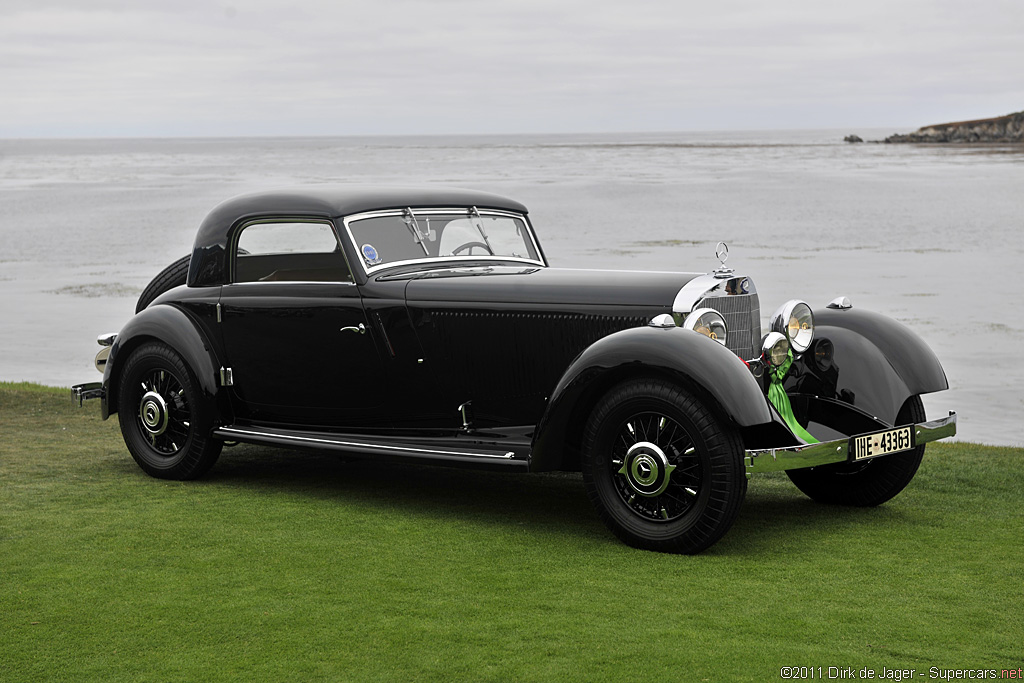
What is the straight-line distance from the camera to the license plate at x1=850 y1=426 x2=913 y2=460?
17.7 ft

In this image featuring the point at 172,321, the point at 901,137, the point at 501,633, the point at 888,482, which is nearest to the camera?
the point at 501,633

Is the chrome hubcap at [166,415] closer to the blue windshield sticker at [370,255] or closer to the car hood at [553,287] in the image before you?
the blue windshield sticker at [370,255]

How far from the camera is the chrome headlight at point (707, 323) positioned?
18.3ft

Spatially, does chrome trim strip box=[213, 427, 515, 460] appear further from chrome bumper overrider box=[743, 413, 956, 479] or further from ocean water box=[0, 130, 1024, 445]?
ocean water box=[0, 130, 1024, 445]

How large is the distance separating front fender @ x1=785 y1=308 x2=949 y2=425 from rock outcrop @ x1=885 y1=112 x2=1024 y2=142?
124 meters

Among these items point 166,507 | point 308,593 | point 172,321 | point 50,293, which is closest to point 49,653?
point 308,593

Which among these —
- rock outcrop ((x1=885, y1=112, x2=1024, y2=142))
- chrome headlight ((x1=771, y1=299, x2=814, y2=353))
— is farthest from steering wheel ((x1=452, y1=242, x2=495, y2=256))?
rock outcrop ((x1=885, y1=112, x2=1024, y2=142))

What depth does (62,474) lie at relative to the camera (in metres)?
7.16

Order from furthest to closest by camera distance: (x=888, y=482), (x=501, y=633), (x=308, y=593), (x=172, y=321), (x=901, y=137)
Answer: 1. (x=901, y=137)
2. (x=172, y=321)
3. (x=888, y=482)
4. (x=308, y=593)
5. (x=501, y=633)

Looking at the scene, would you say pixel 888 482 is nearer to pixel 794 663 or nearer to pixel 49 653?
pixel 794 663

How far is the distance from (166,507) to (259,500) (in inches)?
20.8

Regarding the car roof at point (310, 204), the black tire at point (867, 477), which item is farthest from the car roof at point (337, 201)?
the black tire at point (867, 477)

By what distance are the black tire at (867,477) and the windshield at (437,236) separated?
226 cm

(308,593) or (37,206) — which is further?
(37,206)
